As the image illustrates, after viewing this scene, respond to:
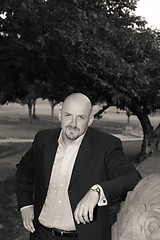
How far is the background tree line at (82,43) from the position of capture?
8.84 m

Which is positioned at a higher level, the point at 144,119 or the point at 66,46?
the point at 66,46

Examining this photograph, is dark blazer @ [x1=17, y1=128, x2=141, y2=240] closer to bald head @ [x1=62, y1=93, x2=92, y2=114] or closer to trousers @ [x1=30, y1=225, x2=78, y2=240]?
trousers @ [x1=30, y1=225, x2=78, y2=240]

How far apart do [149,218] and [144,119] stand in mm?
14813

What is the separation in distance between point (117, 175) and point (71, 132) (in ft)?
1.37

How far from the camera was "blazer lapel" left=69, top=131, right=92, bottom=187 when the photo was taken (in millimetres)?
2313

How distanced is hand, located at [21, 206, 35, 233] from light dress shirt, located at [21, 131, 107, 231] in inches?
3.3

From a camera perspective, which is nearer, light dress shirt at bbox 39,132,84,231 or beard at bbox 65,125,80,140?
beard at bbox 65,125,80,140

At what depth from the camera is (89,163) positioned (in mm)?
2314

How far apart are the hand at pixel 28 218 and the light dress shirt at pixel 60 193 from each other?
0.08 meters

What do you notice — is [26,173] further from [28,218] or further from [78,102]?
[78,102]

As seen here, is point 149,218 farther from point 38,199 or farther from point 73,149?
point 38,199

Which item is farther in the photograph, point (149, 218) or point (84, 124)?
point (84, 124)

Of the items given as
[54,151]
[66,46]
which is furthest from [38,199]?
[66,46]

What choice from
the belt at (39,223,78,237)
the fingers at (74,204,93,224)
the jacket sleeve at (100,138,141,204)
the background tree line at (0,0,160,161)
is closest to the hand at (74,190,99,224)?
the fingers at (74,204,93,224)
